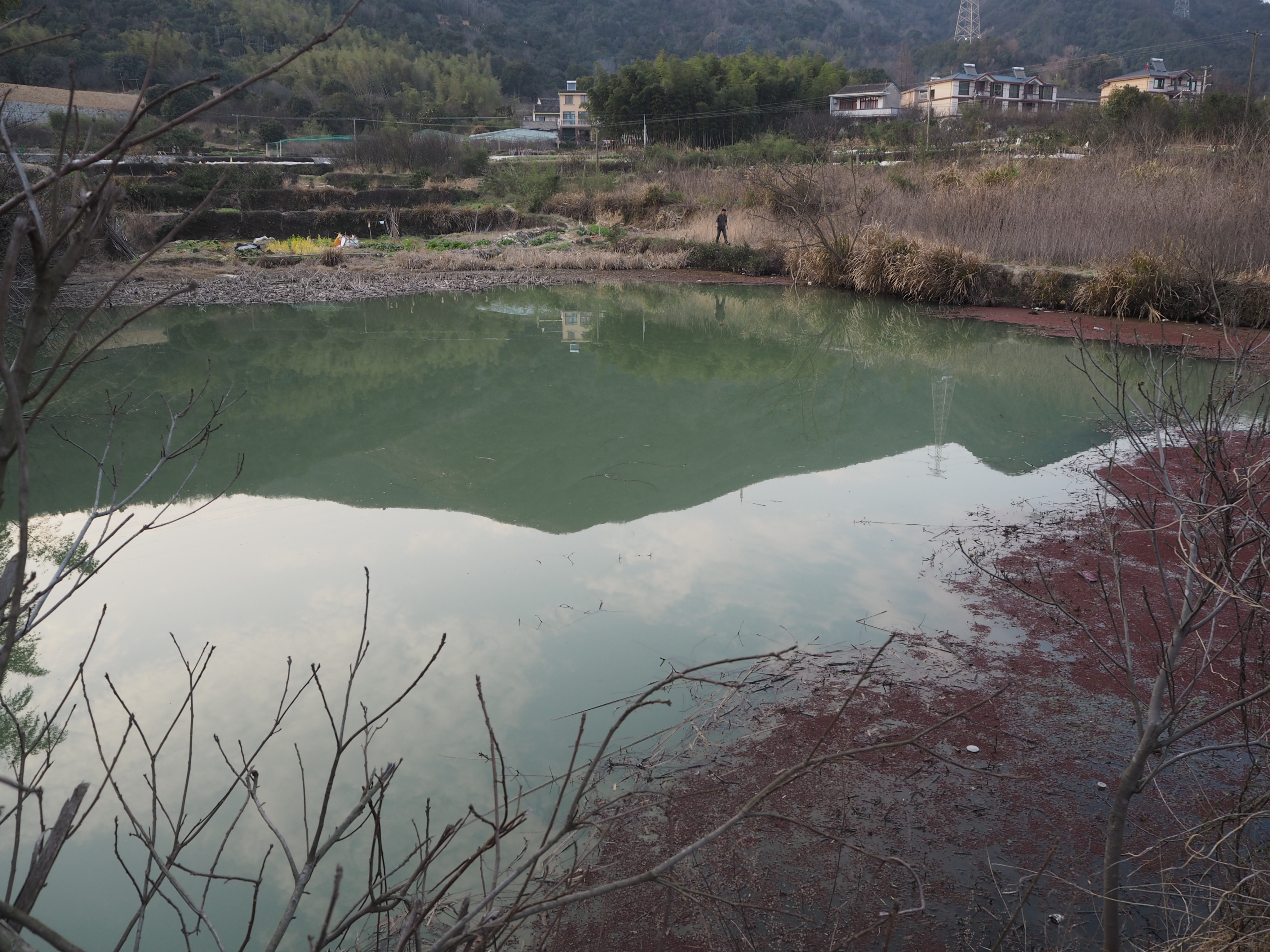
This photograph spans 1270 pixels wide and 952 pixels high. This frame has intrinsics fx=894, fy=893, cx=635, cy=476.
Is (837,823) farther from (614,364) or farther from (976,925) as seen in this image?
(614,364)

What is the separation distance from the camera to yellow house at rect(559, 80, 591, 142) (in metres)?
60.4

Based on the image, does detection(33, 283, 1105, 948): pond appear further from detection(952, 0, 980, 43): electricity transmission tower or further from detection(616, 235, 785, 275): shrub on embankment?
detection(952, 0, 980, 43): electricity transmission tower

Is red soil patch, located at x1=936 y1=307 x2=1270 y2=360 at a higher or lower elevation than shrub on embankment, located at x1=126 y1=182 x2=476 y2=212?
lower

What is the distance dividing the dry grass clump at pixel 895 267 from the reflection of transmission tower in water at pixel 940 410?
4.66 m

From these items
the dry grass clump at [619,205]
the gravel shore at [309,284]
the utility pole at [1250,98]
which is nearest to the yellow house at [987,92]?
the utility pole at [1250,98]

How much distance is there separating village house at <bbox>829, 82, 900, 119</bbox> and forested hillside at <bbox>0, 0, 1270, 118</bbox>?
9415 mm

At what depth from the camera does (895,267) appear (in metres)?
15.0

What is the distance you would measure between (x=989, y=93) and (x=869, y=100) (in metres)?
11.2

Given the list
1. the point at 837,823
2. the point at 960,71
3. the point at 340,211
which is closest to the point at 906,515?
the point at 837,823

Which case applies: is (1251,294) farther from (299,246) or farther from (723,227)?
(299,246)

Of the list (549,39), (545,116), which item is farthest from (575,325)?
(549,39)

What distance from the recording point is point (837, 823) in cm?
299

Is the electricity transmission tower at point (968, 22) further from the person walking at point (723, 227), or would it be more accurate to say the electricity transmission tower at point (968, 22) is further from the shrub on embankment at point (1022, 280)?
the shrub on embankment at point (1022, 280)

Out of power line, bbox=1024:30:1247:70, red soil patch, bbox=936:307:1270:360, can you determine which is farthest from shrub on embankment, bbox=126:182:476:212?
power line, bbox=1024:30:1247:70
